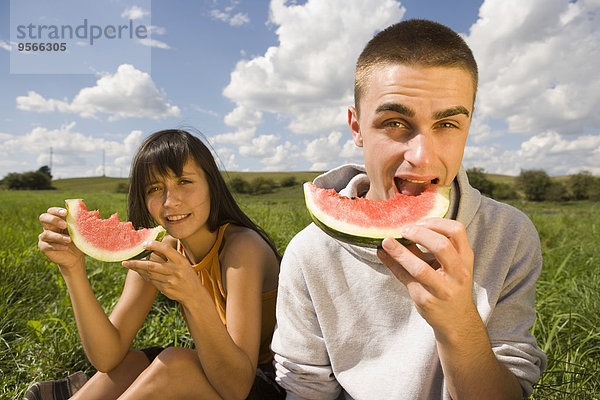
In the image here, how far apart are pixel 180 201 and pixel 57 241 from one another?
735 mm

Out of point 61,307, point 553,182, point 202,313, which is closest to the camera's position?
point 202,313

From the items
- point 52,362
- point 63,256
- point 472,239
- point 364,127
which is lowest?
point 52,362

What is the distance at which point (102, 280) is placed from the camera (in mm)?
5215

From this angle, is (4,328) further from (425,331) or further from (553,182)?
(553,182)

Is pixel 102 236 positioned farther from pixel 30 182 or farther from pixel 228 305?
pixel 30 182

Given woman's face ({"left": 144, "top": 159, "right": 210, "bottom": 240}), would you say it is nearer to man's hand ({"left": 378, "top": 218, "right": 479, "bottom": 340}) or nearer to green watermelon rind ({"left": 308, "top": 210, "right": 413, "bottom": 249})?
green watermelon rind ({"left": 308, "top": 210, "right": 413, "bottom": 249})

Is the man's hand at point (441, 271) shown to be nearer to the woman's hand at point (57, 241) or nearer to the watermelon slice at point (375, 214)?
the watermelon slice at point (375, 214)

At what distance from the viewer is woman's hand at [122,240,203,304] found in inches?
72.9

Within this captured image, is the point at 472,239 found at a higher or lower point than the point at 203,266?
higher

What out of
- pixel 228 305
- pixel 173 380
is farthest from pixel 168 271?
pixel 173 380

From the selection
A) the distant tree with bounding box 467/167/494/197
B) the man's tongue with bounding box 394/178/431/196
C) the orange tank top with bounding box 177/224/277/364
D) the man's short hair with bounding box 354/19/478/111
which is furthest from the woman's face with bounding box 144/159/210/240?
the distant tree with bounding box 467/167/494/197

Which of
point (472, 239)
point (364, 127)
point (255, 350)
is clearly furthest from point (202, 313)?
point (472, 239)

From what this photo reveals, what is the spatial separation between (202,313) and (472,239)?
141 cm

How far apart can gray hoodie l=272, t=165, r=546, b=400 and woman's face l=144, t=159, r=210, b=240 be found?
0.84 metres
